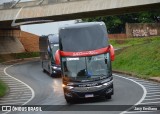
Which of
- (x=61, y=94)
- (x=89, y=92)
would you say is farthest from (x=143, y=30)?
(x=89, y=92)

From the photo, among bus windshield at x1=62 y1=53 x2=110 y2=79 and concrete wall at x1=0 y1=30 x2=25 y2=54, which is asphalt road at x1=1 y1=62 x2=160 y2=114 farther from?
concrete wall at x1=0 y1=30 x2=25 y2=54

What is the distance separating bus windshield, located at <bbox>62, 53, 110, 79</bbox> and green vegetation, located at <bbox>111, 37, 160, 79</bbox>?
998 cm

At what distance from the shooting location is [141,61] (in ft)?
123

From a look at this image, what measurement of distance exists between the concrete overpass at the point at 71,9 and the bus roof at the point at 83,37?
18.0 m

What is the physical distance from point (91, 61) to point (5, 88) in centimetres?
1045

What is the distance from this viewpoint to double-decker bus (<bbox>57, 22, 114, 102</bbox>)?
2175 centimetres

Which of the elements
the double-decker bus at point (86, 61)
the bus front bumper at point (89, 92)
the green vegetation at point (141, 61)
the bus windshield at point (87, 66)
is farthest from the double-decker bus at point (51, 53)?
the bus front bumper at point (89, 92)

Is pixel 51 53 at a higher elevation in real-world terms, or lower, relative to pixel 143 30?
higher

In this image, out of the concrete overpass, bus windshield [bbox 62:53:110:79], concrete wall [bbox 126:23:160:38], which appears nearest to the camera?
bus windshield [bbox 62:53:110:79]

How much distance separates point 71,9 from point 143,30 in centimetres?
2130

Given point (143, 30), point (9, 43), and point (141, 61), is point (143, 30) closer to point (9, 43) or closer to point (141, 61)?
point (9, 43)

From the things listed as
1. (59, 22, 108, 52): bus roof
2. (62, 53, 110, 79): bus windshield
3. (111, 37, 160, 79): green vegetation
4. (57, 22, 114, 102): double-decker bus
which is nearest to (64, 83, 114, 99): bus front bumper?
(57, 22, 114, 102): double-decker bus

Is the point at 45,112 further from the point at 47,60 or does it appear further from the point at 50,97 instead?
the point at 47,60

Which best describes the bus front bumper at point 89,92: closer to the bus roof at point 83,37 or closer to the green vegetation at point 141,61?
the bus roof at point 83,37
